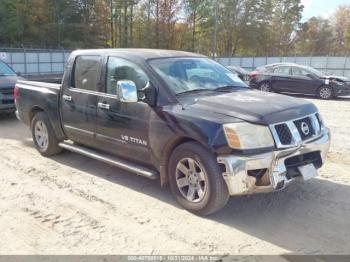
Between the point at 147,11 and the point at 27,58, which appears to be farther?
the point at 147,11

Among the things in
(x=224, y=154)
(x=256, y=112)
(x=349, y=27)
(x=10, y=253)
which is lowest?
(x=10, y=253)

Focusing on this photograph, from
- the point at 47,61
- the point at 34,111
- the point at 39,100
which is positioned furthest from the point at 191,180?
the point at 47,61

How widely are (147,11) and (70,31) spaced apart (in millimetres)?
11763

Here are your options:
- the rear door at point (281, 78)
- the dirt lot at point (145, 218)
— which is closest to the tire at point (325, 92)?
the rear door at point (281, 78)

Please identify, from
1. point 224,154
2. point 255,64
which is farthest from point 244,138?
point 255,64

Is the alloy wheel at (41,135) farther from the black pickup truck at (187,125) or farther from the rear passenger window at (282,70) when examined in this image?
the rear passenger window at (282,70)

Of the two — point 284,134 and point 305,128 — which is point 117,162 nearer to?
point 284,134

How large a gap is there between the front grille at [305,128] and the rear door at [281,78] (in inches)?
510

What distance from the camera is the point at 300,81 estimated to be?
54.5ft

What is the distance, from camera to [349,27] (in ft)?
207

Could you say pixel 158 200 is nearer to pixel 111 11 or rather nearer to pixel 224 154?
pixel 224 154

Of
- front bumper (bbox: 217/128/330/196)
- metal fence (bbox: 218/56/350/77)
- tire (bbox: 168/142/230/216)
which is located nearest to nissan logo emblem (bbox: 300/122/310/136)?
front bumper (bbox: 217/128/330/196)

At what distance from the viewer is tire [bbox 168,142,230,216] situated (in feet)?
→ 13.4

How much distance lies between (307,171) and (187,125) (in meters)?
1.39
